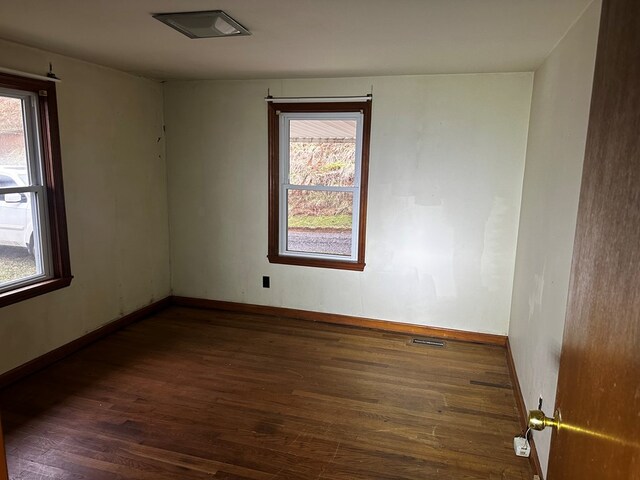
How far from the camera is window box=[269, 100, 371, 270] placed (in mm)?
3891

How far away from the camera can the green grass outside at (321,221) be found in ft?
13.4

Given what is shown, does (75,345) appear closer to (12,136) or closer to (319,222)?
(12,136)

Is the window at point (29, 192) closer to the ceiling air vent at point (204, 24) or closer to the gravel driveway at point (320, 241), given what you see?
the ceiling air vent at point (204, 24)

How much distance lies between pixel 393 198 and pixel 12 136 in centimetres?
282

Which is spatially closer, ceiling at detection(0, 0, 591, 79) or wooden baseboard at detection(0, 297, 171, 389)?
ceiling at detection(0, 0, 591, 79)

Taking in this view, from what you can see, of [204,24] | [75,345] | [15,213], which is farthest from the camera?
[75,345]

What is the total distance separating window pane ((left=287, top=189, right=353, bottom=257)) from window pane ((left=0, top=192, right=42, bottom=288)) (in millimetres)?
2063

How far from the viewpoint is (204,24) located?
87.4 inches

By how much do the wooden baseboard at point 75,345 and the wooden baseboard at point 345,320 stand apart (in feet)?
1.17

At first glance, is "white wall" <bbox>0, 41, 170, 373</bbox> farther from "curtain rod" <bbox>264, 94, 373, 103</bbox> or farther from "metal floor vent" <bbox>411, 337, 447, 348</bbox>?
"metal floor vent" <bbox>411, 337, 447, 348</bbox>

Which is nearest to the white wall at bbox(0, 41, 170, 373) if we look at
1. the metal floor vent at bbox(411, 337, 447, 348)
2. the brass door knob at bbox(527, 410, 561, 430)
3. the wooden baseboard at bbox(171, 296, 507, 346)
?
the wooden baseboard at bbox(171, 296, 507, 346)

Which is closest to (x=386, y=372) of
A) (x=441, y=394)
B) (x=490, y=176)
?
(x=441, y=394)

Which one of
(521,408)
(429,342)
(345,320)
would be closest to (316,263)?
(345,320)

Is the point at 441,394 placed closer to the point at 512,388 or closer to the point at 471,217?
the point at 512,388
